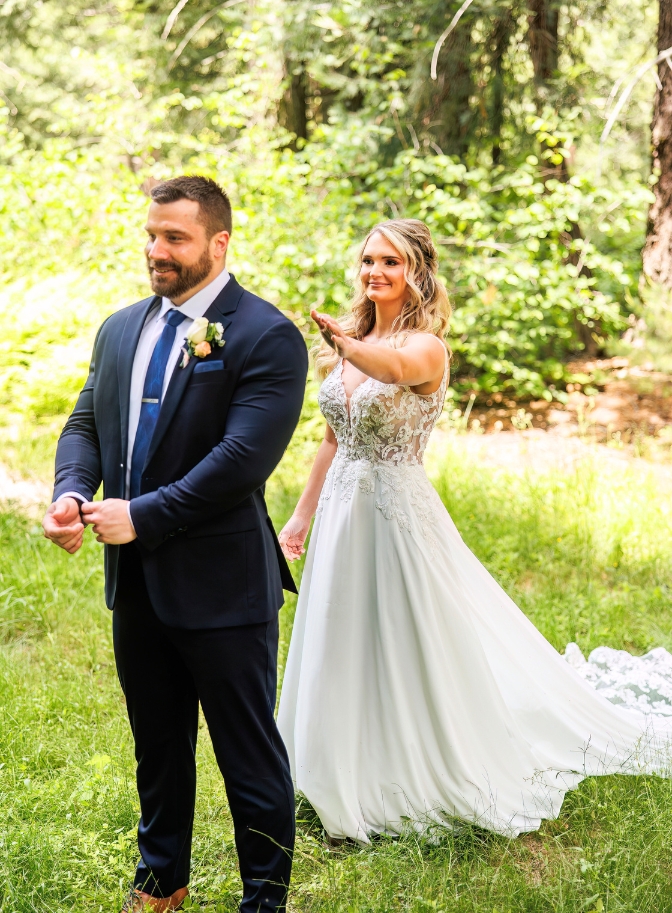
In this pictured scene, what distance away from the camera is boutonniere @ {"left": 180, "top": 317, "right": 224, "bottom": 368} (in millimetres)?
2418

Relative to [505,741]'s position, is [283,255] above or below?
above

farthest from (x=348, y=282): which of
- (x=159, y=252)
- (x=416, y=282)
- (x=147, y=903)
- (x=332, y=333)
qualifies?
(x=147, y=903)

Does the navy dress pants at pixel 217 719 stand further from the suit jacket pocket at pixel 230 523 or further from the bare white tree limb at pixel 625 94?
the bare white tree limb at pixel 625 94

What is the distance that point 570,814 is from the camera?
338 cm

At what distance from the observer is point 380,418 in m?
3.35

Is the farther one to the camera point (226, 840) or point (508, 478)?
point (508, 478)

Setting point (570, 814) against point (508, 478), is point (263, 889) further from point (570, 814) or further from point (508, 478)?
point (508, 478)

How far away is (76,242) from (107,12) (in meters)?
4.82

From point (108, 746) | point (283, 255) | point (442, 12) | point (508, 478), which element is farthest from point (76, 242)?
point (108, 746)

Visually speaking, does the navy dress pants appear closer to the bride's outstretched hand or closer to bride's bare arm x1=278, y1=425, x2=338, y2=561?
the bride's outstretched hand

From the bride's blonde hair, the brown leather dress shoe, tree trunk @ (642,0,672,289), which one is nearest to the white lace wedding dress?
the bride's blonde hair

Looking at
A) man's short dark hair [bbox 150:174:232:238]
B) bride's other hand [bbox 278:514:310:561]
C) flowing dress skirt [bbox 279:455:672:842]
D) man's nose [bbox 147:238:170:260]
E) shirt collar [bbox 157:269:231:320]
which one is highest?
man's short dark hair [bbox 150:174:232:238]

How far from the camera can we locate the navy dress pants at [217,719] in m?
2.53

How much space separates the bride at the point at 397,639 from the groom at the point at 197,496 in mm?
687
